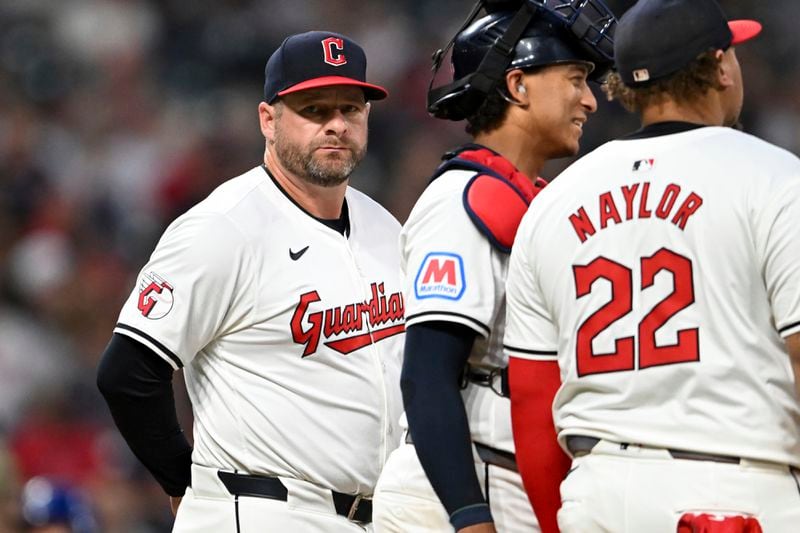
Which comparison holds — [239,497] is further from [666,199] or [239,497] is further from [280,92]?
[666,199]

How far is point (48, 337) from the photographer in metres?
7.47

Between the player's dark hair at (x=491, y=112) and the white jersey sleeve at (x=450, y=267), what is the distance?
8.2 inches

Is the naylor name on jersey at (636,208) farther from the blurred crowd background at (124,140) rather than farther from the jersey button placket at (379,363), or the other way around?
the blurred crowd background at (124,140)

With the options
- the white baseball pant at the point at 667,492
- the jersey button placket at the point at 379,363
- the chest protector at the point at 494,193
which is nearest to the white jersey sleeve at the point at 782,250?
the white baseball pant at the point at 667,492

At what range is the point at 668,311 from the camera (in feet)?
8.29

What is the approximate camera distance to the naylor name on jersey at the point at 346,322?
3.59 meters

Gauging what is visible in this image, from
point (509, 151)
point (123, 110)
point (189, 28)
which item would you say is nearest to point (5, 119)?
point (123, 110)

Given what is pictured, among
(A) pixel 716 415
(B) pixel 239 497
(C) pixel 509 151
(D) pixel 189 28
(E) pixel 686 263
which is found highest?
(D) pixel 189 28

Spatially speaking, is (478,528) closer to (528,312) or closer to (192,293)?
(528,312)

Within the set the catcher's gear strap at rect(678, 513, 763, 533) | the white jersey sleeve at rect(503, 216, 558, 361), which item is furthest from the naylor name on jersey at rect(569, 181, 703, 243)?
the catcher's gear strap at rect(678, 513, 763, 533)

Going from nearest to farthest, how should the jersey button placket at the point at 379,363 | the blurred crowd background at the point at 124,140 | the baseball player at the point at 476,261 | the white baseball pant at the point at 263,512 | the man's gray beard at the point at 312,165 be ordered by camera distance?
the baseball player at the point at 476,261 < the white baseball pant at the point at 263,512 < the jersey button placket at the point at 379,363 < the man's gray beard at the point at 312,165 < the blurred crowd background at the point at 124,140

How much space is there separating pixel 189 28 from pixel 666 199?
7.40 meters

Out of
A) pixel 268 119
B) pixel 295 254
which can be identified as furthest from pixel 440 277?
pixel 268 119

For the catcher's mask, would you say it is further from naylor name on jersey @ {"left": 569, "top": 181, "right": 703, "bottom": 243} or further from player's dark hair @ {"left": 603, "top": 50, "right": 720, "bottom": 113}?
naylor name on jersey @ {"left": 569, "top": 181, "right": 703, "bottom": 243}
